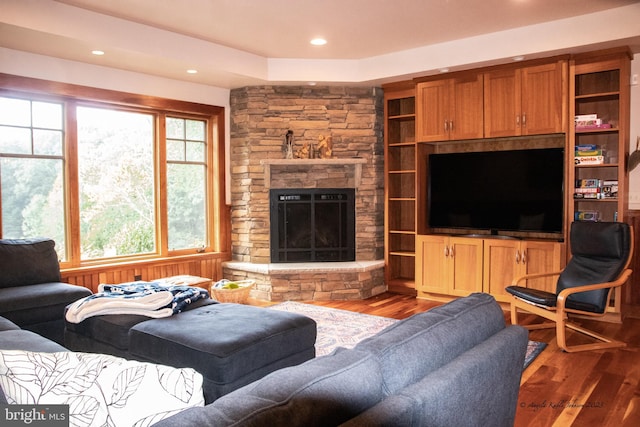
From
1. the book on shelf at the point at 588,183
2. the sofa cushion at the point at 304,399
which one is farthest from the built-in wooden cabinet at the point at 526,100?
the sofa cushion at the point at 304,399

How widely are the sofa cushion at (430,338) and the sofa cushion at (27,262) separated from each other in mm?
3519

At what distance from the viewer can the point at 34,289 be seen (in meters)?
3.70

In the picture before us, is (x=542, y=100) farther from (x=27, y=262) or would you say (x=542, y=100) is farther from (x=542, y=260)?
(x=27, y=262)

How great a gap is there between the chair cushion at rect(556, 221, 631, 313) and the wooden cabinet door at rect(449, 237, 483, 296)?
38.7 inches

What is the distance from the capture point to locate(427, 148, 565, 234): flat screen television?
473cm

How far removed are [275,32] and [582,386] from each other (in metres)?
3.80

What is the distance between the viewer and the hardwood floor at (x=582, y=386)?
8.59ft

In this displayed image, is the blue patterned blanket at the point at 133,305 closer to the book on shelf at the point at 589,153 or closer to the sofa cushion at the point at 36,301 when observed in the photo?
the sofa cushion at the point at 36,301

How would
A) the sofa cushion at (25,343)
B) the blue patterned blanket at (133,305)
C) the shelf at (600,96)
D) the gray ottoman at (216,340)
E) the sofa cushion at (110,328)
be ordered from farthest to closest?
1. the shelf at (600,96)
2. the blue patterned blanket at (133,305)
3. the sofa cushion at (110,328)
4. the gray ottoman at (216,340)
5. the sofa cushion at (25,343)

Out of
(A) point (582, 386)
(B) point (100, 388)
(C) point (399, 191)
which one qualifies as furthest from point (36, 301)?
(C) point (399, 191)

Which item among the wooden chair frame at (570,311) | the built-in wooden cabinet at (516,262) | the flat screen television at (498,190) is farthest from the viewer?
the flat screen television at (498,190)

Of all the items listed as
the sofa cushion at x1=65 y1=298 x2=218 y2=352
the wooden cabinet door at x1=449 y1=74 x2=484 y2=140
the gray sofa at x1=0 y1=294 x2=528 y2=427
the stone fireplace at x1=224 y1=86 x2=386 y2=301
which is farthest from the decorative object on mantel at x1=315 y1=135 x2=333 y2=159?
the gray sofa at x1=0 y1=294 x2=528 y2=427

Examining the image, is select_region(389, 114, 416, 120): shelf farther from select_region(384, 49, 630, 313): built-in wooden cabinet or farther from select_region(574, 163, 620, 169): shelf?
select_region(574, 163, 620, 169): shelf

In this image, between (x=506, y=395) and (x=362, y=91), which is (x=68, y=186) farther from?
(x=506, y=395)
